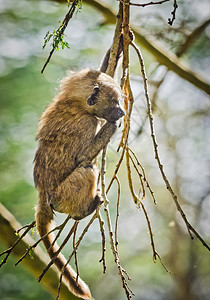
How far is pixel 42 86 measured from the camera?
8.23 m

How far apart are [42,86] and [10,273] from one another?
13.9 ft

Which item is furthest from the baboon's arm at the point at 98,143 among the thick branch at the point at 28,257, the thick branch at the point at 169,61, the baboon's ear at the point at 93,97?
the thick branch at the point at 169,61

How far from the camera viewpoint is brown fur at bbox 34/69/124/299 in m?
2.98

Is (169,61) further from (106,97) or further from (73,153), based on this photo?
(73,153)

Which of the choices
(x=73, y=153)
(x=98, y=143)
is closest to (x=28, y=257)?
(x=73, y=153)

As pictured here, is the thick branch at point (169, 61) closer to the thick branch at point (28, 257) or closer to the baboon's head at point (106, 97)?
the baboon's head at point (106, 97)

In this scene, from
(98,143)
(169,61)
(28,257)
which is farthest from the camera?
(169,61)

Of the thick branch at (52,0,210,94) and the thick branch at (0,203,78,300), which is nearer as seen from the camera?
the thick branch at (0,203,78,300)

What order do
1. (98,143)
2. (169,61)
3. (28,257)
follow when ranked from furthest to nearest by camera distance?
(169,61), (28,257), (98,143)

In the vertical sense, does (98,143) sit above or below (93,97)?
below

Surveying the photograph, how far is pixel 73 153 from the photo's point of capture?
310 cm

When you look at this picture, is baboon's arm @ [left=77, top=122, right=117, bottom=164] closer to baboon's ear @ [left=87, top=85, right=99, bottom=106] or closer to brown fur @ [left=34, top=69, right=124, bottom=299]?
brown fur @ [left=34, top=69, right=124, bottom=299]

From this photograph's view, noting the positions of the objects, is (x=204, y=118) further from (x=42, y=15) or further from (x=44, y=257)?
(x=44, y=257)

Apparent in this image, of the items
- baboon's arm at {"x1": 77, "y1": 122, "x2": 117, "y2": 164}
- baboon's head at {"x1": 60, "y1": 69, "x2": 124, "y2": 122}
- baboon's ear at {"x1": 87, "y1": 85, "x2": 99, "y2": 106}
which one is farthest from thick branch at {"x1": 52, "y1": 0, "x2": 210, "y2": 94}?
baboon's arm at {"x1": 77, "y1": 122, "x2": 117, "y2": 164}
